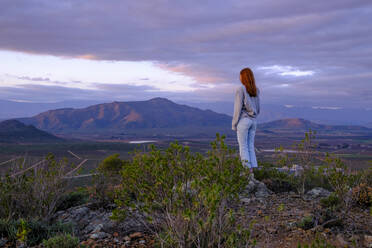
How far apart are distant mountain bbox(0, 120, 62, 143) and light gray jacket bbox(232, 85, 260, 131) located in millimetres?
95677

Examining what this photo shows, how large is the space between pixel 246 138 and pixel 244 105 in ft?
2.52

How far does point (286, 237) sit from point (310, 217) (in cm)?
67

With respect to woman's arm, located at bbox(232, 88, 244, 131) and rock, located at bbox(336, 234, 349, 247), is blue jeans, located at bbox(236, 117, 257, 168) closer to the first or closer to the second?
woman's arm, located at bbox(232, 88, 244, 131)

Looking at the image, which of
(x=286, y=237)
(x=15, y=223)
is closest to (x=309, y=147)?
(x=286, y=237)

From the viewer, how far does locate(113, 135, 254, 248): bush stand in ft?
10.2

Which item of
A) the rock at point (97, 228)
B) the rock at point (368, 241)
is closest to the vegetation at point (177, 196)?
the rock at point (97, 228)

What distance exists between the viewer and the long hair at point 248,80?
7199mm

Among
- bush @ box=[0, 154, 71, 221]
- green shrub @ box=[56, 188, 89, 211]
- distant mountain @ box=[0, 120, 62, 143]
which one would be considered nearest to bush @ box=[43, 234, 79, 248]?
bush @ box=[0, 154, 71, 221]

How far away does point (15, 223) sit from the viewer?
4742 mm

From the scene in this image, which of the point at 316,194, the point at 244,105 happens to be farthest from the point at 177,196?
the point at 316,194

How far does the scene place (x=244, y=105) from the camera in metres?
7.38

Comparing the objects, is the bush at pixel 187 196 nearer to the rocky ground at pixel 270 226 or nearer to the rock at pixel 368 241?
the rocky ground at pixel 270 226

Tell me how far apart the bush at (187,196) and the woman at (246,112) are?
7.15ft

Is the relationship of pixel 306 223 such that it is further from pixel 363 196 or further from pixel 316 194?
pixel 316 194
